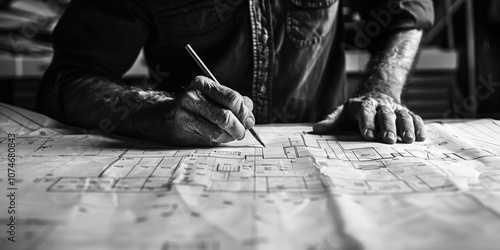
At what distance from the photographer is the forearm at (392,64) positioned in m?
1.21

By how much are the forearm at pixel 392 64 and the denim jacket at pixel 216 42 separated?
0.05 meters

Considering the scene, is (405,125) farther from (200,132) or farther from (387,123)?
(200,132)

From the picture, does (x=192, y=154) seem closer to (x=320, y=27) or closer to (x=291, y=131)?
(x=291, y=131)

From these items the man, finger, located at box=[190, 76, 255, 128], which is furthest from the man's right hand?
the man

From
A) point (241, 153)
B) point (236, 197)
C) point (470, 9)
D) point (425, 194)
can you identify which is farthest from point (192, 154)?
point (470, 9)

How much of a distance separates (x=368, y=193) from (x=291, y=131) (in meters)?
0.50

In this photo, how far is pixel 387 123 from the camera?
957mm

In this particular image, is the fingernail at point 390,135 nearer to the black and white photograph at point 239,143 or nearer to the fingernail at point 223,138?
the black and white photograph at point 239,143

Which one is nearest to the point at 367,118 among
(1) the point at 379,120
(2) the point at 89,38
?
(1) the point at 379,120

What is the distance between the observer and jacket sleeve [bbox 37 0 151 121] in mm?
1223

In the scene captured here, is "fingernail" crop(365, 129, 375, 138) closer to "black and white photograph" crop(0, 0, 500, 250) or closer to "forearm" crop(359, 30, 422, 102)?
"black and white photograph" crop(0, 0, 500, 250)

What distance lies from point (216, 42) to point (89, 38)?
342 mm

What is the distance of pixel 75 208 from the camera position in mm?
525

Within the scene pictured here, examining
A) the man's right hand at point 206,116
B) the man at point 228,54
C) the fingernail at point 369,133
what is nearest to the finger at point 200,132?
the man's right hand at point 206,116
